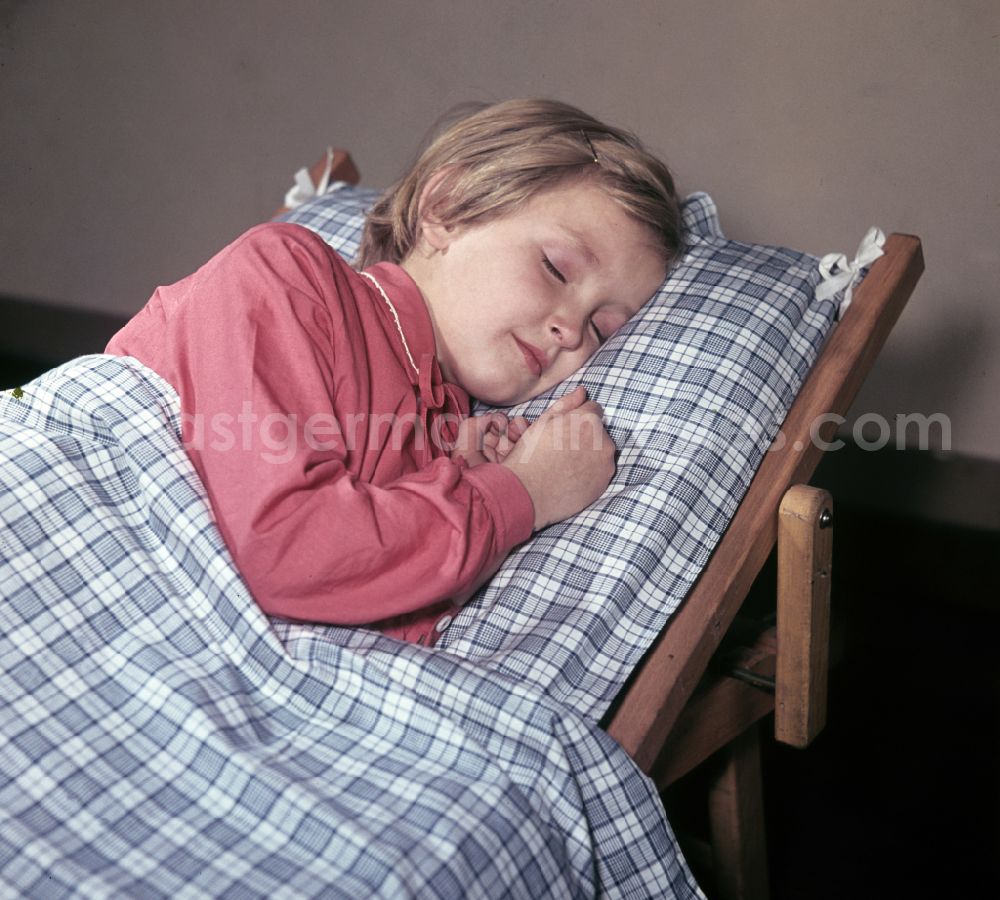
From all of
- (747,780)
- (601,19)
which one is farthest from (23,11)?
(747,780)

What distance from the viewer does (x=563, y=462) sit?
1.19m

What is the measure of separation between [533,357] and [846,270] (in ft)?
1.31

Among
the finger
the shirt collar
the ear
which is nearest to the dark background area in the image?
the finger

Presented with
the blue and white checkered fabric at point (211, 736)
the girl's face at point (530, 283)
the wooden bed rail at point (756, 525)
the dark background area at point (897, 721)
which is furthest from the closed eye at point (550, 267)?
the dark background area at point (897, 721)

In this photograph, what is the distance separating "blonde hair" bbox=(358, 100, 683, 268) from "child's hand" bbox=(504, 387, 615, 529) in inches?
10.2

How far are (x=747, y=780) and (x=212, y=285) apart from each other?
0.84 m

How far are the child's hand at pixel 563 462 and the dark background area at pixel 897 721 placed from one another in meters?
0.66

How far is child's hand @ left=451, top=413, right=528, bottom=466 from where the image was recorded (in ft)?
4.30

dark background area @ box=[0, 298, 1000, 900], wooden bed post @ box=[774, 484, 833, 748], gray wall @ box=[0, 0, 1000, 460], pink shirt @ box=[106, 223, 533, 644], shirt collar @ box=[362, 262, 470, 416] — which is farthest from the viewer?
gray wall @ box=[0, 0, 1000, 460]

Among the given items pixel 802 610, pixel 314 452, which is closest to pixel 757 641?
pixel 802 610

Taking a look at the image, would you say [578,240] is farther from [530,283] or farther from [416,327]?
[416,327]

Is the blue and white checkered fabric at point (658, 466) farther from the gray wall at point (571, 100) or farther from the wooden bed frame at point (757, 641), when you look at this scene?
the gray wall at point (571, 100)

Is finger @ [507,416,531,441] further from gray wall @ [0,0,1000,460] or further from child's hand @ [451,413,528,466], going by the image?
gray wall @ [0,0,1000,460]

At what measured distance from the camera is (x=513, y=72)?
2.27m
